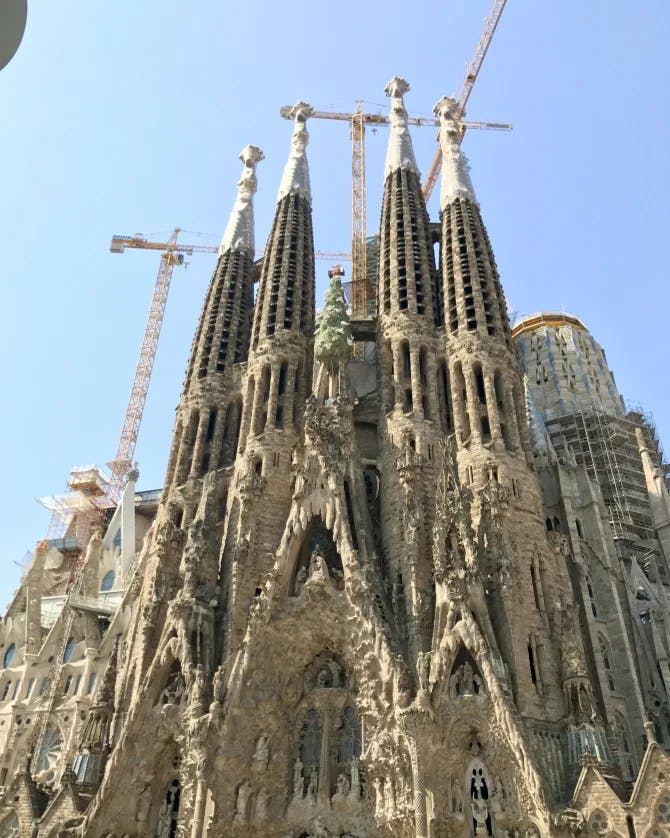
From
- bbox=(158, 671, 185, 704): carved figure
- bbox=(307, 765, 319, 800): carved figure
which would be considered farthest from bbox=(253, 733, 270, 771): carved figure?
bbox=(158, 671, 185, 704): carved figure

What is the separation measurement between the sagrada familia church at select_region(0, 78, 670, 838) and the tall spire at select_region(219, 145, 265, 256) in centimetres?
286

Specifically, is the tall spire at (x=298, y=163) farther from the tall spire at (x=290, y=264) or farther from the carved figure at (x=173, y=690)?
the carved figure at (x=173, y=690)

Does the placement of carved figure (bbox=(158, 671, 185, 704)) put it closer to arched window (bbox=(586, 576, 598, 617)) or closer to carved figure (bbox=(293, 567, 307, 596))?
carved figure (bbox=(293, 567, 307, 596))

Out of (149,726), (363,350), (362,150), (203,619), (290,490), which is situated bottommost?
(149,726)

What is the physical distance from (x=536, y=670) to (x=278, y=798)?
A: 797 centimetres

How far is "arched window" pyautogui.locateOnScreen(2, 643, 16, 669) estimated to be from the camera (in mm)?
32594

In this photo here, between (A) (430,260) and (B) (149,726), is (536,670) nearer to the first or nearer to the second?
(B) (149,726)

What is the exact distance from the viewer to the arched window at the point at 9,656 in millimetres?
32594

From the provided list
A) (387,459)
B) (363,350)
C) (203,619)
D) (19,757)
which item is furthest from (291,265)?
(19,757)

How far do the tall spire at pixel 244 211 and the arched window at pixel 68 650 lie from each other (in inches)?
759

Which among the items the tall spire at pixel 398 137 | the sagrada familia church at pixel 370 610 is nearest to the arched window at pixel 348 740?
the sagrada familia church at pixel 370 610

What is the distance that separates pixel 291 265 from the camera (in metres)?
34.3

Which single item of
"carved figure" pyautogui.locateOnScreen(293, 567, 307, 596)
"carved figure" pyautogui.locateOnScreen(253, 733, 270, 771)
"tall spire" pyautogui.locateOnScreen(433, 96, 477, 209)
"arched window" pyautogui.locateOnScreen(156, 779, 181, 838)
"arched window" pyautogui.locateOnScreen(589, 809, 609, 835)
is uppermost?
"tall spire" pyautogui.locateOnScreen(433, 96, 477, 209)

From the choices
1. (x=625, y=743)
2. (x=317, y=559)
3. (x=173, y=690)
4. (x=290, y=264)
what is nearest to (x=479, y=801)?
(x=625, y=743)
